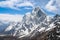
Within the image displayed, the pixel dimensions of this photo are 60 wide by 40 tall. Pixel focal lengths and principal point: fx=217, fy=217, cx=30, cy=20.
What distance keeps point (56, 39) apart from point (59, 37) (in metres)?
1.95

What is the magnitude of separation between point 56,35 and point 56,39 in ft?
13.3

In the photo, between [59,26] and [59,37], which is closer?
[59,37]

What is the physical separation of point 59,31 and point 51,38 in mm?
8544

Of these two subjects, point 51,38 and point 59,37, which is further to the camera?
point 51,38

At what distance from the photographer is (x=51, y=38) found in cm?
12062

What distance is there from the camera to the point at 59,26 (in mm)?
118562

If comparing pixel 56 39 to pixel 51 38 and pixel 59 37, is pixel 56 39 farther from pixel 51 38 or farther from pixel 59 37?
pixel 51 38

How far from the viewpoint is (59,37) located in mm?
111438

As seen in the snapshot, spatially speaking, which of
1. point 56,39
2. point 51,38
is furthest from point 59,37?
point 51,38

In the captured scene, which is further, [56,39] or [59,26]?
[59,26]

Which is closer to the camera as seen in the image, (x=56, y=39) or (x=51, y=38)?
(x=56, y=39)

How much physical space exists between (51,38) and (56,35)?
22.1 feet

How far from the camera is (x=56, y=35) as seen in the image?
115 metres

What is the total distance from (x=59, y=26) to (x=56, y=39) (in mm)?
10301
